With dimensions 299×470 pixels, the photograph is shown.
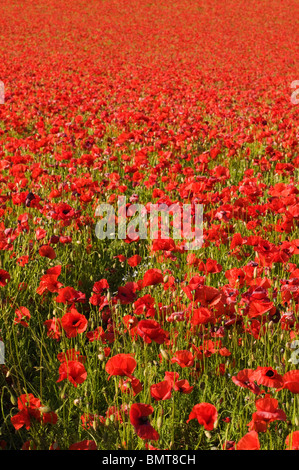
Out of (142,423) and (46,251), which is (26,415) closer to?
(142,423)

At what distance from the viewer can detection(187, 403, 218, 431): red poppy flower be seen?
1.46 meters

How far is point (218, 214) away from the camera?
3115 mm

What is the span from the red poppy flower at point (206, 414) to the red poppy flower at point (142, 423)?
145mm

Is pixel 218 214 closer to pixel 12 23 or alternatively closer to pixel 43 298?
pixel 43 298

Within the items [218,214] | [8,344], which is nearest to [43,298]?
[8,344]

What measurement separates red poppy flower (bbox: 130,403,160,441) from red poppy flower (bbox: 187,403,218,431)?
0.48 feet

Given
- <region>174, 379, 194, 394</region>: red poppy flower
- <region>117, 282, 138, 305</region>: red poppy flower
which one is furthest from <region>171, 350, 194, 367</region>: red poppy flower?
<region>117, 282, 138, 305</region>: red poppy flower

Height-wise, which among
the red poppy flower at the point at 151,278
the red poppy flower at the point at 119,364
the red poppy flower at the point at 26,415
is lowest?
the red poppy flower at the point at 26,415

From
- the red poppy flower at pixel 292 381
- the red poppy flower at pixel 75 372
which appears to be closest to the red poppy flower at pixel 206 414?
the red poppy flower at pixel 292 381

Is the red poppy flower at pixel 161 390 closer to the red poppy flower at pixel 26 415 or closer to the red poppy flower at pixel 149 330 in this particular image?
the red poppy flower at pixel 149 330

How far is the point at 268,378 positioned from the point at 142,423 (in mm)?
477

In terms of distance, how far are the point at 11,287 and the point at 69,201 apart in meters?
1.50

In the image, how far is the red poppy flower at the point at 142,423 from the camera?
138 cm

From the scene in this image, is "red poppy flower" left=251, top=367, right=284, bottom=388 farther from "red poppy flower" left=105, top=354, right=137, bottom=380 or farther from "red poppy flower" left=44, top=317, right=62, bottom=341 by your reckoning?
"red poppy flower" left=44, top=317, right=62, bottom=341
